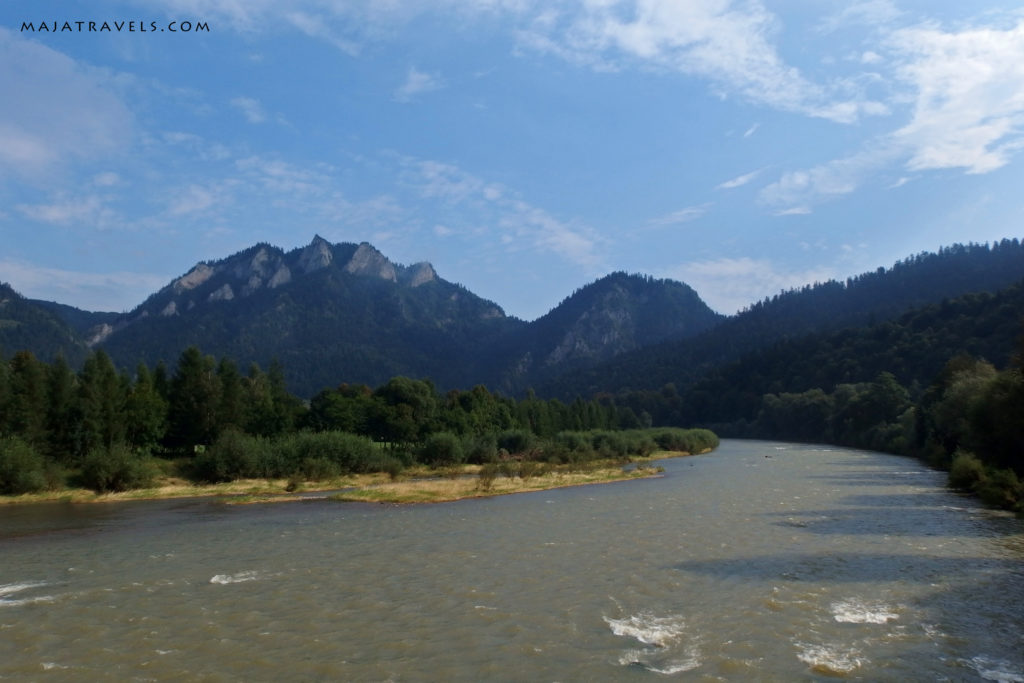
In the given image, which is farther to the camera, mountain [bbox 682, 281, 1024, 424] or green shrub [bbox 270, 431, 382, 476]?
mountain [bbox 682, 281, 1024, 424]

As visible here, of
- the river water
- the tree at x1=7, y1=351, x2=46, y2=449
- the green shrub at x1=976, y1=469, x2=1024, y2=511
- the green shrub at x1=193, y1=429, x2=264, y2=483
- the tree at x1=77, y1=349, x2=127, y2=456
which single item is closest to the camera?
the river water

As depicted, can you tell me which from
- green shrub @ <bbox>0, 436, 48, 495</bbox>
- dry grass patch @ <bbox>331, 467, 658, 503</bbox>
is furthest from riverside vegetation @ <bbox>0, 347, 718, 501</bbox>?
dry grass patch @ <bbox>331, 467, 658, 503</bbox>

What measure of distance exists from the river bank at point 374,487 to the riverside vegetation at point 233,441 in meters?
0.28

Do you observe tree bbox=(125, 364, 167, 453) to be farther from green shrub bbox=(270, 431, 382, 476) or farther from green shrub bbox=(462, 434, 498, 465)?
green shrub bbox=(462, 434, 498, 465)

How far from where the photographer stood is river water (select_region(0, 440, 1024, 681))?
13281mm

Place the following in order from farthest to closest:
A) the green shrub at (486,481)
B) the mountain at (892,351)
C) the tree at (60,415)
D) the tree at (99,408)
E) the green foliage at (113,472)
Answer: the mountain at (892,351), the tree at (99,408), the tree at (60,415), the green foliage at (113,472), the green shrub at (486,481)

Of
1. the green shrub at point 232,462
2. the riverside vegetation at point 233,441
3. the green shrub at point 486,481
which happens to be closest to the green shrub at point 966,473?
the riverside vegetation at point 233,441

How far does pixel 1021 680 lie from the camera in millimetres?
11914

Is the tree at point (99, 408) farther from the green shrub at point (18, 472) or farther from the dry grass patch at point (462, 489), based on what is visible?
the dry grass patch at point (462, 489)

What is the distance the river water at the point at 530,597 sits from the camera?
1328 centimetres

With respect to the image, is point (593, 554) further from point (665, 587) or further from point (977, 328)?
point (977, 328)

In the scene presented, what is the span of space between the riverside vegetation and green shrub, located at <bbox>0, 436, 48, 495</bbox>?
0.08 m

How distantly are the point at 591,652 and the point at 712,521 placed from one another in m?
19.1

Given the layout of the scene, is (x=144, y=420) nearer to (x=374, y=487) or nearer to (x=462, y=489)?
(x=374, y=487)
